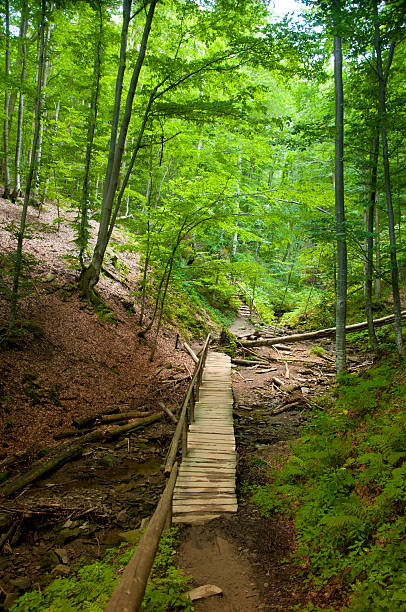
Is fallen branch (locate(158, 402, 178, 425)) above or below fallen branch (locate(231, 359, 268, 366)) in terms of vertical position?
below

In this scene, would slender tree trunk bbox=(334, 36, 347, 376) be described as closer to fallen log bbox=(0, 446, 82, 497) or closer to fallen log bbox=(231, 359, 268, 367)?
fallen log bbox=(231, 359, 268, 367)

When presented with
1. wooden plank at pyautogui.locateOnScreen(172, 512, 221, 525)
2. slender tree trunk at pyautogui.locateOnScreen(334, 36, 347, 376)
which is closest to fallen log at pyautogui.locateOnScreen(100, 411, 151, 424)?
wooden plank at pyautogui.locateOnScreen(172, 512, 221, 525)

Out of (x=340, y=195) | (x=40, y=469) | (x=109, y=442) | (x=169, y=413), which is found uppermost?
(x=340, y=195)

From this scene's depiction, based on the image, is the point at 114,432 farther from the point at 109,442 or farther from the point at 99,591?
the point at 99,591

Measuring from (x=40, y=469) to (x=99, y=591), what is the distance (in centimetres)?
323

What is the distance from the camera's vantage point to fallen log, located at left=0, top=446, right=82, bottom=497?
4965mm

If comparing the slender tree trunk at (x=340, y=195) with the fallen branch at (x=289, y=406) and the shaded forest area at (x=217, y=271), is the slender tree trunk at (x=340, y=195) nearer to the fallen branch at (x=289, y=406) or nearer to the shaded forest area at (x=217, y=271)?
the shaded forest area at (x=217, y=271)

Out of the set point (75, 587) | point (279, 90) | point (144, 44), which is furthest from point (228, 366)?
point (279, 90)

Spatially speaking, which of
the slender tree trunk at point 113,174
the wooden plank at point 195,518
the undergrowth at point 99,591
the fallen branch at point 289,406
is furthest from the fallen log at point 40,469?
the slender tree trunk at point 113,174

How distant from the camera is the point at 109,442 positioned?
7.07 meters

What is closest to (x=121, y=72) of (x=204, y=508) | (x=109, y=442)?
(x=109, y=442)

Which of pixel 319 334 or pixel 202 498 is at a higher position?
pixel 319 334

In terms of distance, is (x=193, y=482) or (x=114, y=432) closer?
(x=193, y=482)

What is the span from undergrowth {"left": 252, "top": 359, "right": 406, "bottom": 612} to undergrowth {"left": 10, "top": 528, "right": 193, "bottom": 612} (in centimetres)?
142
